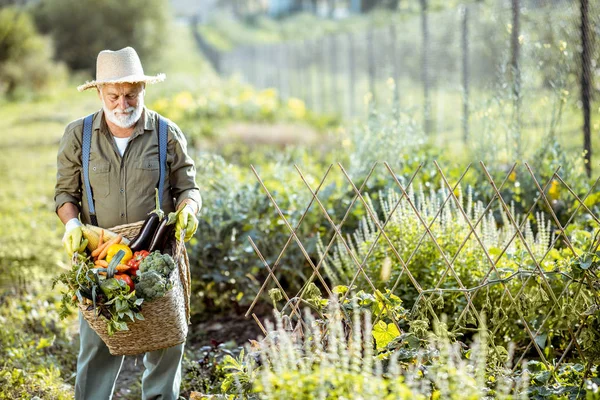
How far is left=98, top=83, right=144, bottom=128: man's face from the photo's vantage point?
3.18 m

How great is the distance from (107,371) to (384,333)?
1.18 meters

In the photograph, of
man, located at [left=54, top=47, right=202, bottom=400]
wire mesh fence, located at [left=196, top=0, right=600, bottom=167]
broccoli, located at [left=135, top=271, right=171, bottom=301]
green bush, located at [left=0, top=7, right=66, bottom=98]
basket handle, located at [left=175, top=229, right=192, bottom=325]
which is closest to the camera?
broccoli, located at [left=135, top=271, right=171, bottom=301]

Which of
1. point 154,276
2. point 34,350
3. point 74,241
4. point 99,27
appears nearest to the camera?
point 154,276

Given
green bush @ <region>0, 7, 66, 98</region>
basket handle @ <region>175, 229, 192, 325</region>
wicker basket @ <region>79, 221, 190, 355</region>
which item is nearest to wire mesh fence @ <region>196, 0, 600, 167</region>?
basket handle @ <region>175, 229, 192, 325</region>

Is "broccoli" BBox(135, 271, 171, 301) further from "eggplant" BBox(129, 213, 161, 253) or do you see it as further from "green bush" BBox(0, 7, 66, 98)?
"green bush" BBox(0, 7, 66, 98)

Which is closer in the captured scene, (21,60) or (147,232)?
(147,232)

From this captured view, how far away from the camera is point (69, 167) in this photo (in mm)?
3305

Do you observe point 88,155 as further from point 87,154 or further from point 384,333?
point 384,333

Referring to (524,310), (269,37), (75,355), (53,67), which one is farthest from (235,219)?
(269,37)

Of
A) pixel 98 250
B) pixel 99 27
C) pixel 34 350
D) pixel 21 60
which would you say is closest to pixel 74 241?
pixel 98 250

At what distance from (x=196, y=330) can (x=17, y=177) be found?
21.9ft

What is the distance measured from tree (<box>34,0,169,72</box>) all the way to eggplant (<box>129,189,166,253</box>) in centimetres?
2600

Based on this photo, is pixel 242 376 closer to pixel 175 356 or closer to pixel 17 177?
pixel 175 356

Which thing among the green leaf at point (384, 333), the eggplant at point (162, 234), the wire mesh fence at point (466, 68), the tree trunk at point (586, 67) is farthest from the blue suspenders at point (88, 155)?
the tree trunk at point (586, 67)
